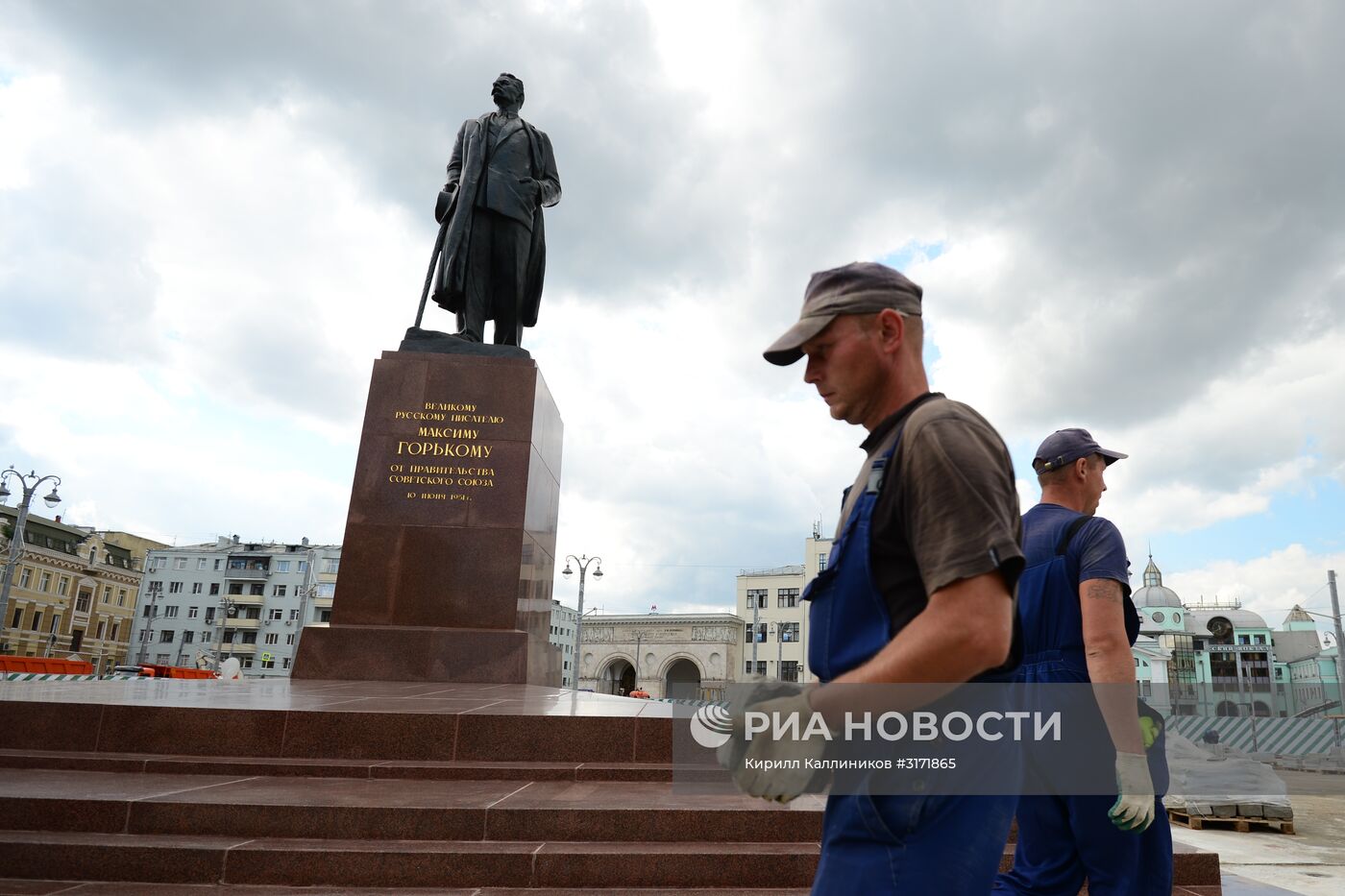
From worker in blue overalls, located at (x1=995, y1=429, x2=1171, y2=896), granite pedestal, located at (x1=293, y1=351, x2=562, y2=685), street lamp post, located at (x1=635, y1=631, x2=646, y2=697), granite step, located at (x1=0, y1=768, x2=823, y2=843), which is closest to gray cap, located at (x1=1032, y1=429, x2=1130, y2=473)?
worker in blue overalls, located at (x1=995, y1=429, x2=1171, y2=896)

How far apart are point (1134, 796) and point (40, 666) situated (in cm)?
2673

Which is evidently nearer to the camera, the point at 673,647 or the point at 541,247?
the point at 541,247

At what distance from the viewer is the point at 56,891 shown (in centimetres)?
316

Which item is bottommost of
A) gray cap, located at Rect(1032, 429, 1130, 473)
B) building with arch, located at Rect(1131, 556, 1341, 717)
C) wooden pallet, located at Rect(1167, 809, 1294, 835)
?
wooden pallet, located at Rect(1167, 809, 1294, 835)

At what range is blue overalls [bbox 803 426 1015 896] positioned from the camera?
1276 mm

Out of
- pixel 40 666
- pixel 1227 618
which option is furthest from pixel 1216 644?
pixel 40 666

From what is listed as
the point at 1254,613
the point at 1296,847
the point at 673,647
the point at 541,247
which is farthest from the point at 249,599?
the point at 1254,613

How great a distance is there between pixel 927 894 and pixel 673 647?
228ft

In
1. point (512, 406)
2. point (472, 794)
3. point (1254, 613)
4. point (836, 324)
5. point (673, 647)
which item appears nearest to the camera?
point (836, 324)

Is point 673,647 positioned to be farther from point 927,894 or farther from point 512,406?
point 927,894

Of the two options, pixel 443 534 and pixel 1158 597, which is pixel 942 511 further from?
pixel 1158 597

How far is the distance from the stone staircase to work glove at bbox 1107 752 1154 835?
1831 mm

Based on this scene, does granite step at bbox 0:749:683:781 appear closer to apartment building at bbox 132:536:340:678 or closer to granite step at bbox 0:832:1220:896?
granite step at bbox 0:832:1220:896

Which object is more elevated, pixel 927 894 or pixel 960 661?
pixel 960 661
